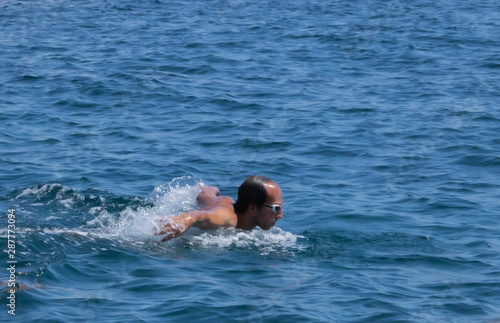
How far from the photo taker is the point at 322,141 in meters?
15.6

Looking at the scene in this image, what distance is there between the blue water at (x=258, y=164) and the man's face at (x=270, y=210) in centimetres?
26

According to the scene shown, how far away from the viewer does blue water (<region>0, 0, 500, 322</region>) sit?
8844 mm

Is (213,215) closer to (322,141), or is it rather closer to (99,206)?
(99,206)

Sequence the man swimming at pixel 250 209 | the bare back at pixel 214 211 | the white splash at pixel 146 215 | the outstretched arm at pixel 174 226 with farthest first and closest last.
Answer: the white splash at pixel 146 215, the man swimming at pixel 250 209, the bare back at pixel 214 211, the outstretched arm at pixel 174 226

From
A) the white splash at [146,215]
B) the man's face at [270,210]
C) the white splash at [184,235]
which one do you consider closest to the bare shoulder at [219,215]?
the white splash at [184,235]

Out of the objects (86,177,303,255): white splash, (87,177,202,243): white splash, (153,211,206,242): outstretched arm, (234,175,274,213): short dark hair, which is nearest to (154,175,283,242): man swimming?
(234,175,274,213): short dark hair

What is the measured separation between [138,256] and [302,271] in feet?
6.23

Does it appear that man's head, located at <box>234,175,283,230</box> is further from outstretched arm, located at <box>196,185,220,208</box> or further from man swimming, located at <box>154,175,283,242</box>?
outstretched arm, located at <box>196,185,220,208</box>

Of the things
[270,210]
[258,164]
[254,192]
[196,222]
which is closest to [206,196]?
[254,192]

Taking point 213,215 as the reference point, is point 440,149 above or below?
below

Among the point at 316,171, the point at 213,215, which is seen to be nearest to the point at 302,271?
the point at 213,215

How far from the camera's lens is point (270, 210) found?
34.1ft

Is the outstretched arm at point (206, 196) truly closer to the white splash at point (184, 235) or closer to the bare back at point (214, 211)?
the bare back at point (214, 211)

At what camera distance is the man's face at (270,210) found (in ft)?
34.0
